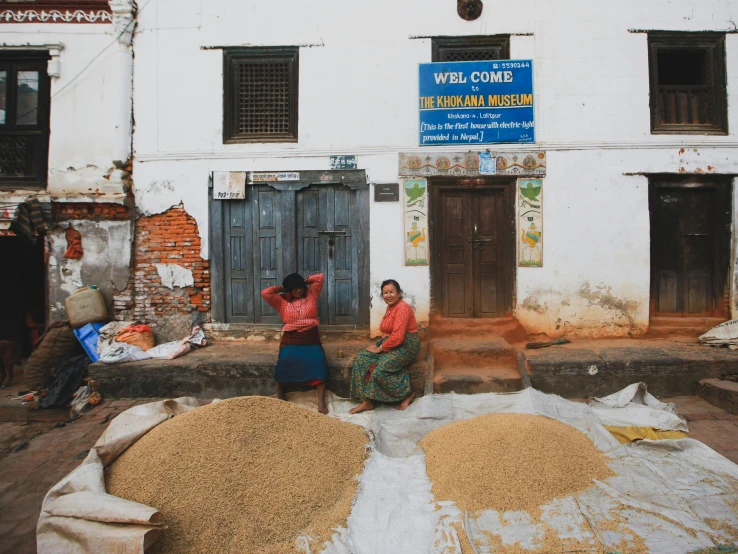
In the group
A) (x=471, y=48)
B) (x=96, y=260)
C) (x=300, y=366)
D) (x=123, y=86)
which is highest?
(x=471, y=48)

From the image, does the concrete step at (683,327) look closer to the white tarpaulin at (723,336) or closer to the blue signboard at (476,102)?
the white tarpaulin at (723,336)

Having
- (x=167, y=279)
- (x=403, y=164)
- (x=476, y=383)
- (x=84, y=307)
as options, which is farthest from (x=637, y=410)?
(x=84, y=307)

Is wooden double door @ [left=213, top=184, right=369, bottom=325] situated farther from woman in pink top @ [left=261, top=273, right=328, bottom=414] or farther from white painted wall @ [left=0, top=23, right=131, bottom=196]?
white painted wall @ [left=0, top=23, right=131, bottom=196]

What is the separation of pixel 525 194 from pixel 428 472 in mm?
4019

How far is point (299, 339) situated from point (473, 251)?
108 inches

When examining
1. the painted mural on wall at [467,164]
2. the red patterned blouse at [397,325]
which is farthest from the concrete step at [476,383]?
the painted mural on wall at [467,164]

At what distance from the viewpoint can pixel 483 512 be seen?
2.94 metres

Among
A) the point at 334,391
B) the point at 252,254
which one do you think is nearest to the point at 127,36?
the point at 252,254

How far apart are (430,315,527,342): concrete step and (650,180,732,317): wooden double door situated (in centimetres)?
197

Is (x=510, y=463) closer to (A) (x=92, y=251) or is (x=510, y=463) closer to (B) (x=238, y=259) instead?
(B) (x=238, y=259)

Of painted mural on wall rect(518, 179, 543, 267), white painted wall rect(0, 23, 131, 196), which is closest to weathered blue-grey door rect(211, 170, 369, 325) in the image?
white painted wall rect(0, 23, 131, 196)

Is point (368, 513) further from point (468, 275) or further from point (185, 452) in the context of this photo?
point (468, 275)

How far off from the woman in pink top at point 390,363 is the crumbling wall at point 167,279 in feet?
9.04

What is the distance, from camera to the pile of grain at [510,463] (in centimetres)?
307
